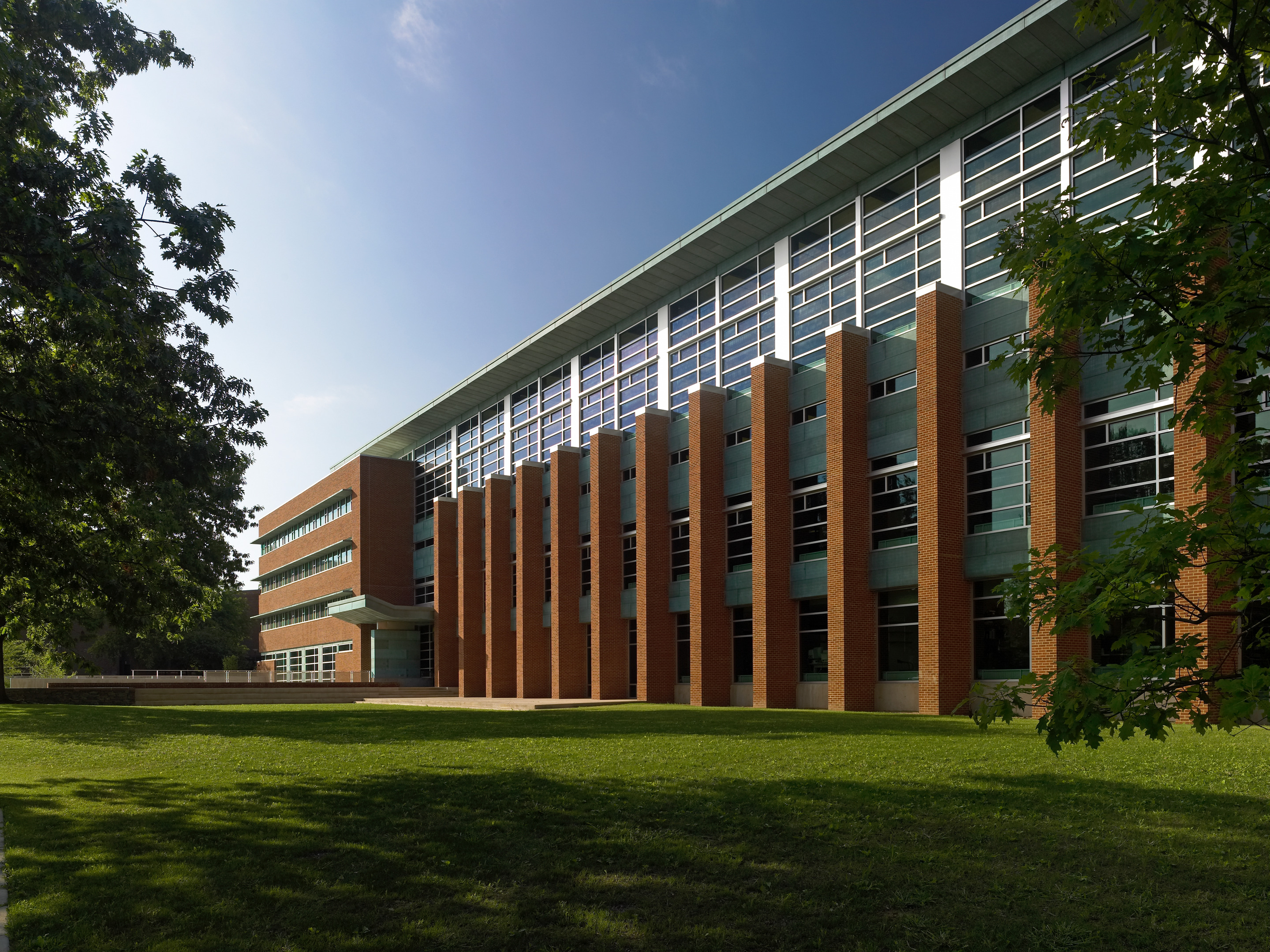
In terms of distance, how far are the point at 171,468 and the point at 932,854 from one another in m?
9.39

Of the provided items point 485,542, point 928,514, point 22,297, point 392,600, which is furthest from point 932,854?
point 392,600

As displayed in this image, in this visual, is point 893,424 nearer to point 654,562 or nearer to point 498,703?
point 654,562

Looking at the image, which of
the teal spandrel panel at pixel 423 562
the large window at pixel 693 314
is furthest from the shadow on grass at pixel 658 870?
the teal spandrel panel at pixel 423 562

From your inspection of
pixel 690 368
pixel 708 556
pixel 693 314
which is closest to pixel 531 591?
pixel 708 556

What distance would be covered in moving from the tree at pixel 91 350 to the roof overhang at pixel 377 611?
1699 inches

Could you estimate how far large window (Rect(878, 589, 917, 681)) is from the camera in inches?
1107

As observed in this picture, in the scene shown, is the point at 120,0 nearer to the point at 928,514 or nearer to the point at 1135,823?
the point at 1135,823

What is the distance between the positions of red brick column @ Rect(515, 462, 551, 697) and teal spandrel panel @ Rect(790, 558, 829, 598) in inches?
731

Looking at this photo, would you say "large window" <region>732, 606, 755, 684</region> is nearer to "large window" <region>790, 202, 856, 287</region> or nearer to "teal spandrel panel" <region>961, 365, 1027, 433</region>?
"teal spandrel panel" <region>961, 365, 1027, 433</region>

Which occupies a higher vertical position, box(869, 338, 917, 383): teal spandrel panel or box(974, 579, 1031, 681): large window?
box(869, 338, 917, 383): teal spandrel panel

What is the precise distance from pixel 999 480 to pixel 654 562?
1558 cm

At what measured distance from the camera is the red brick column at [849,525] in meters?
28.6

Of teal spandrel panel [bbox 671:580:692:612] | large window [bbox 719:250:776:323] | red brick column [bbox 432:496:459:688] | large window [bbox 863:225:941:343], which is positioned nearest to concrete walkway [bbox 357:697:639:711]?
teal spandrel panel [bbox 671:580:692:612]

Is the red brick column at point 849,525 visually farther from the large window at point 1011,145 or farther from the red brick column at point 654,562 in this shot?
the red brick column at point 654,562
